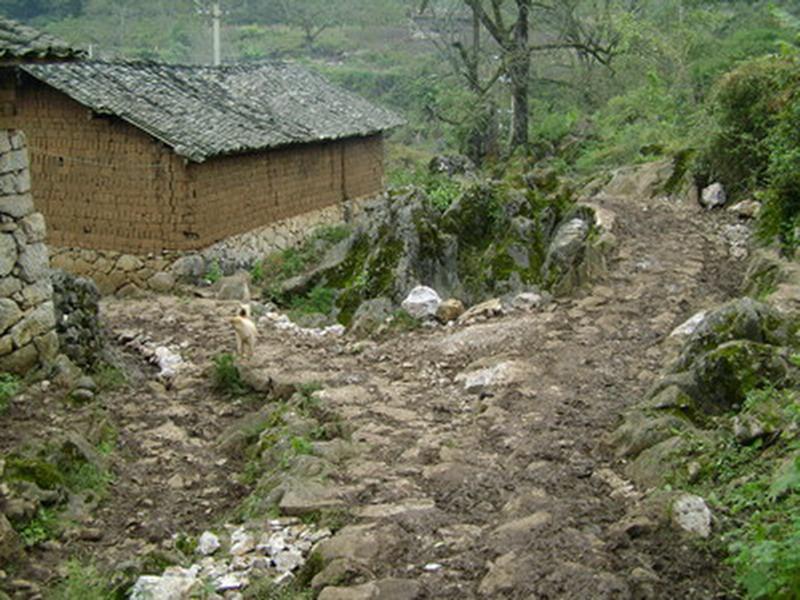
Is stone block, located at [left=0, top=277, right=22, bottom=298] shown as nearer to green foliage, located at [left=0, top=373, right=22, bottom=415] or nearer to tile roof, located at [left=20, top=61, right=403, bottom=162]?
green foliage, located at [left=0, top=373, right=22, bottom=415]

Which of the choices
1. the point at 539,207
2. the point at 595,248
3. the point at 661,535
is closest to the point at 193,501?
the point at 661,535

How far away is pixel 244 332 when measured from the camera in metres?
10.1

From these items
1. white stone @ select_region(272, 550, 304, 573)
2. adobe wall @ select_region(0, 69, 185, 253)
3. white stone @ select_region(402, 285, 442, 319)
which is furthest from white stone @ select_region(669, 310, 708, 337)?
adobe wall @ select_region(0, 69, 185, 253)

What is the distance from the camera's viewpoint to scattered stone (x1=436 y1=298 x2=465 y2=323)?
1167 cm

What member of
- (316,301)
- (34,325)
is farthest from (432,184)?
(34,325)

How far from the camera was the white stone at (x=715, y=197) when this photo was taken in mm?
14750

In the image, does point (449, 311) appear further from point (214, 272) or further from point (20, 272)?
point (214, 272)

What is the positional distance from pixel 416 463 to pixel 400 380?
2.61 metres

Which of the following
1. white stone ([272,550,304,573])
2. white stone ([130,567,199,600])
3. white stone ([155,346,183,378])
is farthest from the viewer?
white stone ([155,346,183,378])

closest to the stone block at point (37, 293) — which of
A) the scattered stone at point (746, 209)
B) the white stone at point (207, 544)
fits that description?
the white stone at point (207, 544)

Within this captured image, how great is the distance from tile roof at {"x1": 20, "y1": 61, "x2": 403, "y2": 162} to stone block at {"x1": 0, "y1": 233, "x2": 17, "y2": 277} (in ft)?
21.4

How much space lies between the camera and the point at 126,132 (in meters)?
15.7

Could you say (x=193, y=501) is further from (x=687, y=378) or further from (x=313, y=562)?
(x=687, y=378)

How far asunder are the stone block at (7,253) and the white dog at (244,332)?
2.45m
